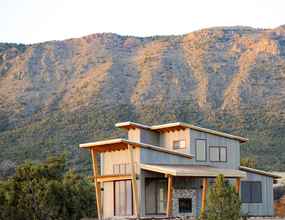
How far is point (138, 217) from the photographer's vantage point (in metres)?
36.1

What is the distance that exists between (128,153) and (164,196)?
2858mm

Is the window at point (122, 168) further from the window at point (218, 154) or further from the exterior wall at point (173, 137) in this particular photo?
the window at point (218, 154)

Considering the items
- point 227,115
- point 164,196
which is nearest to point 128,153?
point 164,196

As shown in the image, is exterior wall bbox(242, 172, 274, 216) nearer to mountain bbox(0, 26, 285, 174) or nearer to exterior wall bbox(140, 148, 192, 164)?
exterior wall bbox(140, 148, 192, 164)

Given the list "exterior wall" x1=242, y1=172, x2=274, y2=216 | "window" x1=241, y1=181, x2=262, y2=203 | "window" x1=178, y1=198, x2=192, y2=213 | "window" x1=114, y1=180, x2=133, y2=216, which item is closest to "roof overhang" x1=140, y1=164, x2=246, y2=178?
"window" x1=178, y1=198, x2=192, y2=213

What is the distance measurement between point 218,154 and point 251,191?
106 inches

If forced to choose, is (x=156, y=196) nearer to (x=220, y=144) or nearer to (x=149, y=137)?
(x=149, y=137)

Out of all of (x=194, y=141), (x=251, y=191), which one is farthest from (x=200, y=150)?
(x=251, y=191)

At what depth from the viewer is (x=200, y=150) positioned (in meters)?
39.2

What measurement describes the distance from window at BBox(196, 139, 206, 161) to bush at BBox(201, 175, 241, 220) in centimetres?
1106

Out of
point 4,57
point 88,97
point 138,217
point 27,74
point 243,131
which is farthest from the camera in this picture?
point 4,57

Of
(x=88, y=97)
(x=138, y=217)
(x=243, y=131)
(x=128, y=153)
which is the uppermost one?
(x=88, y=97)

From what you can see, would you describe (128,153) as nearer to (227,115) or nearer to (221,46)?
(227,115)

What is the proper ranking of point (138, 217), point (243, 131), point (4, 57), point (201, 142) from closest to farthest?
1. point (138, 217)
2. point (201, 142)
3. point (243, 131)
4. point (4, 57)
